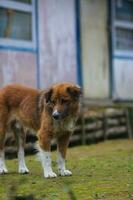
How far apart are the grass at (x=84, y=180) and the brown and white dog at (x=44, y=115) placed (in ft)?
1.13

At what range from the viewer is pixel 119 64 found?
744 inches

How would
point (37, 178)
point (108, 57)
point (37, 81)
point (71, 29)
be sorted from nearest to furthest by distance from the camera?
1. point (37, 178)
2. point (37, 81)
3. point (71, 29)
4. point (108, 57)

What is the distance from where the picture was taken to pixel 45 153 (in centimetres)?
917

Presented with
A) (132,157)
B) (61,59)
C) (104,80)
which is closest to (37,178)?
(132,157)

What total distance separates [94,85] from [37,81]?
2.42m

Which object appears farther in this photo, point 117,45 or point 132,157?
point 117,45

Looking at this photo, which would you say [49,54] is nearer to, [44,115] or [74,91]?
[44,115]

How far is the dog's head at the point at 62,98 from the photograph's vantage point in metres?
8.74

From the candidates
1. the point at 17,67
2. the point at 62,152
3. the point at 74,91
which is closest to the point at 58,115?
the point at 74,91

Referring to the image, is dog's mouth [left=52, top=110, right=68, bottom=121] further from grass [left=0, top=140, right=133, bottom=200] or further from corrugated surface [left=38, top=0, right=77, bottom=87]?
corrugated surface [left=38, top=0, right=77, bottom=87]

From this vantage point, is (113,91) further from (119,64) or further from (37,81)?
(37,81)

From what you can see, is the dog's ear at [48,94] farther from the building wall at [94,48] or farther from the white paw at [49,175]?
the building wall at [94,48]

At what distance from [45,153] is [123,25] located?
1057 cm

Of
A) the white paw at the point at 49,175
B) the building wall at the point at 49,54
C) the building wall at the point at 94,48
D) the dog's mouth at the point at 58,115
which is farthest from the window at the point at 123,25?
the dog's mouth at the point at 58,115
